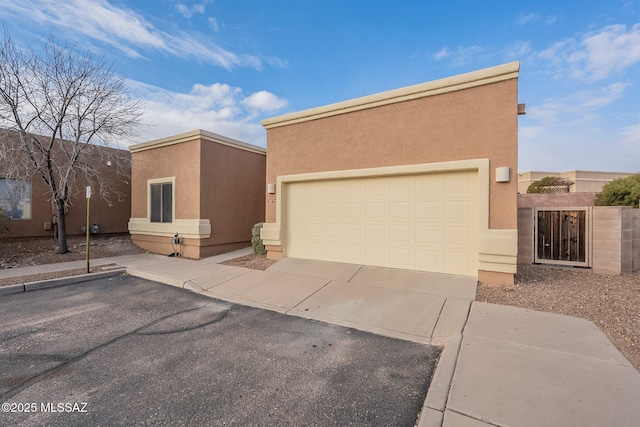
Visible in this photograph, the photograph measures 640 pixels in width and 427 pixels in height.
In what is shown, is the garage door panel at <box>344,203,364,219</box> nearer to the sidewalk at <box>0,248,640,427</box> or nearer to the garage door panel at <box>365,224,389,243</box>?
the garage door panel at <box>365,224,389,243</box>

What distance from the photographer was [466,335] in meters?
3.78

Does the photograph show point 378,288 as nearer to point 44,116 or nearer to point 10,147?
point 44,116

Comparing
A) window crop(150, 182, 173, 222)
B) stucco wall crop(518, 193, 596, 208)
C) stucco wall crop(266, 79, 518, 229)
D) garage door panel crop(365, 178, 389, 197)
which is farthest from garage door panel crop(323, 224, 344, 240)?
stucco wall crop(518, 193, 596, 208)

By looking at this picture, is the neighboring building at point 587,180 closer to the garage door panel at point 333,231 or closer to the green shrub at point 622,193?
the green shrub at point 622,193

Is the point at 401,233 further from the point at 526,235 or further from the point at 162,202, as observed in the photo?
the point at 162,202

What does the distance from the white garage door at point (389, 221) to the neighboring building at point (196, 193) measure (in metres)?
3.01

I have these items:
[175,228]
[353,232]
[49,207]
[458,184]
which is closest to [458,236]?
[458,184]

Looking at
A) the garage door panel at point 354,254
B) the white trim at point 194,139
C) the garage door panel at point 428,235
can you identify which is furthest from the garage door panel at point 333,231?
the white trim at point 194,139

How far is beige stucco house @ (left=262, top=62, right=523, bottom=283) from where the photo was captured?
18.9 ft

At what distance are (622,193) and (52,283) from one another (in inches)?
733

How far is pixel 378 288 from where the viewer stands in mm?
5875

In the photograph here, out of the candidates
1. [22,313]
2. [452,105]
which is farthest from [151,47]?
[452,105]

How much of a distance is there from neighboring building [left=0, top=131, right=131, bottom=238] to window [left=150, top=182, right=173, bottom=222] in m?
1.77

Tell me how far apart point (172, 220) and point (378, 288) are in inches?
306
